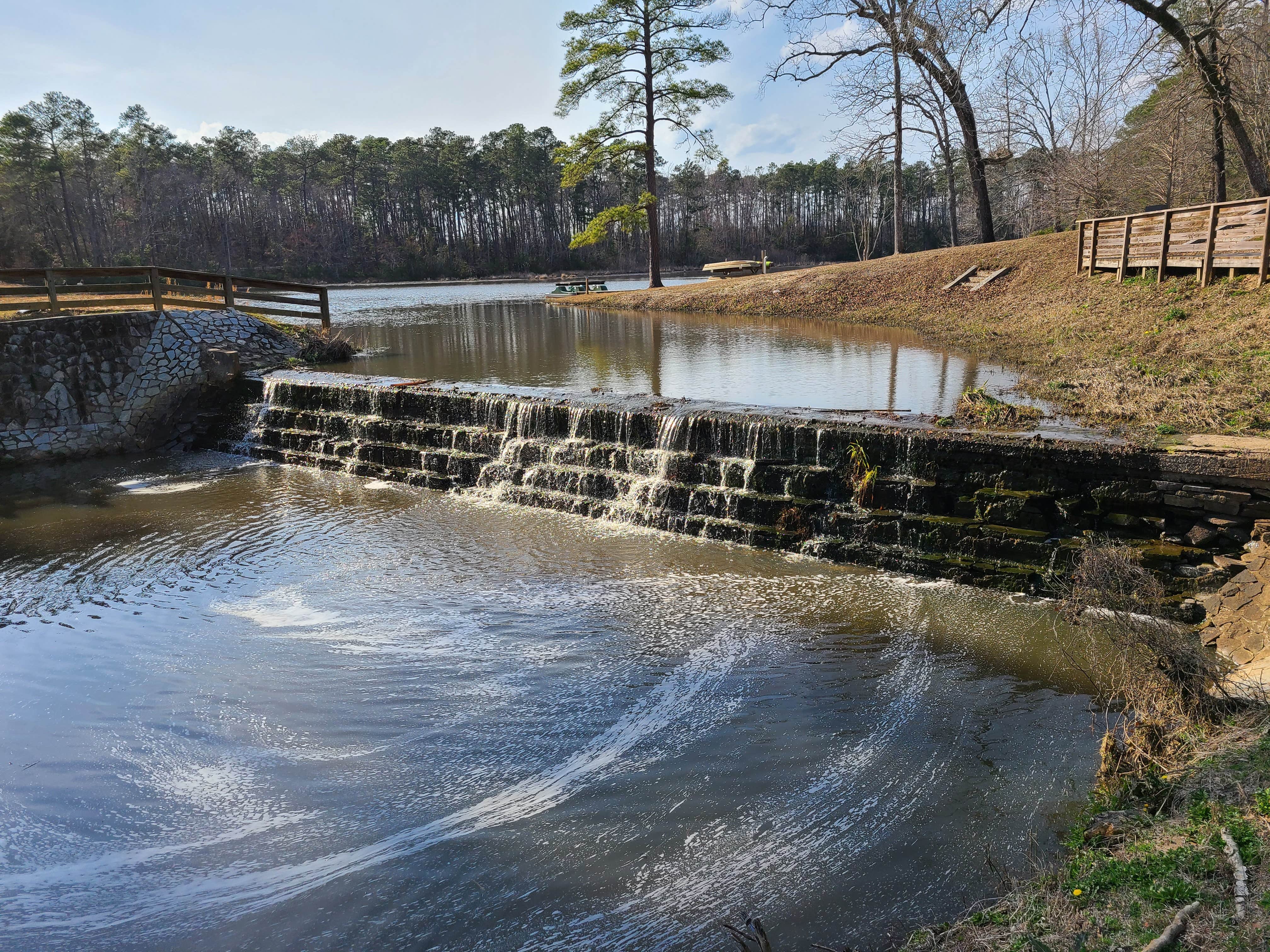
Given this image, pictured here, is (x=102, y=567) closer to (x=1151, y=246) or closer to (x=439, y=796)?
(x=439, y=796)

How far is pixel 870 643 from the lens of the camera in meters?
6.11

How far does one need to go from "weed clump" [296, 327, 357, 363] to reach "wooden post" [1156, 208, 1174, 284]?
55.5ft

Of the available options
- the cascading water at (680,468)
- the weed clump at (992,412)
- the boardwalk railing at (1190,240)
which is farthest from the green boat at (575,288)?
the weed clump at (992,412)

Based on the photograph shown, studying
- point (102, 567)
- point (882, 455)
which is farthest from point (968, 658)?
point (102, 567)

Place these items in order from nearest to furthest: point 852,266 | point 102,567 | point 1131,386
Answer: point 102,567 < point 1131,386 < point 852,266

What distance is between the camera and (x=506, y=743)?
490cm

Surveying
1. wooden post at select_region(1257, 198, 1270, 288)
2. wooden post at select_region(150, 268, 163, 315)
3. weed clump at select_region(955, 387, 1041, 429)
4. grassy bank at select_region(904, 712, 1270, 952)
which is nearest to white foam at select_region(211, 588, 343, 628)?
grassy bank at select_region(904, 712, 1270, 952)

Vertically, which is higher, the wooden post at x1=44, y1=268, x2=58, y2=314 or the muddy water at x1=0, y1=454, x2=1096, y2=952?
the wooden post at x1=44, y1=268, x2=58, y2=314

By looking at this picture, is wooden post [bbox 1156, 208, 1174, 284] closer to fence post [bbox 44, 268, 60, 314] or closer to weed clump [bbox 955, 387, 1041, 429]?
weed clump [bbox 955, 387, 1041, 429]

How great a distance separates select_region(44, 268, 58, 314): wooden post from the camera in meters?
14.6

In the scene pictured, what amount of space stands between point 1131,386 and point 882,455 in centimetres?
377

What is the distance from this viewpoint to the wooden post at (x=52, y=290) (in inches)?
575

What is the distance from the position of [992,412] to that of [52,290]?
1613 centimetres

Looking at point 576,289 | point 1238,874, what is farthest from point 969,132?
point 1238,874
